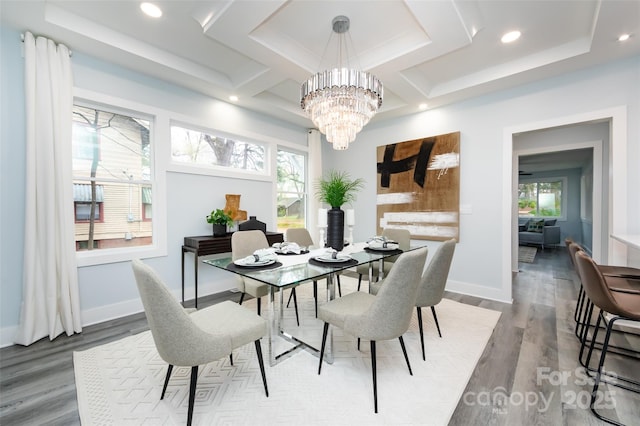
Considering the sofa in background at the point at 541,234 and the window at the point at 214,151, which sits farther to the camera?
the sofa in background at the point at 541,234

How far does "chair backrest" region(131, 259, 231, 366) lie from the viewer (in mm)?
1193

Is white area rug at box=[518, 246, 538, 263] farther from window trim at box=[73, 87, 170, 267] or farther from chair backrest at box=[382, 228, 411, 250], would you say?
window trim at box=[73, 87, 170, 267]

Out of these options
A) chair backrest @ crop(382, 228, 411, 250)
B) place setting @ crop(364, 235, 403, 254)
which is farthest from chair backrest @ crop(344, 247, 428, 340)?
chair backrest @ crop(382, 228, 411, 250)

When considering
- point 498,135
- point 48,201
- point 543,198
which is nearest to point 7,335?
point 48,201

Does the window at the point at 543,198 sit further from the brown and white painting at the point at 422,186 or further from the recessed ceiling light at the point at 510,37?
the recessed ceiling light at the point at 510,37

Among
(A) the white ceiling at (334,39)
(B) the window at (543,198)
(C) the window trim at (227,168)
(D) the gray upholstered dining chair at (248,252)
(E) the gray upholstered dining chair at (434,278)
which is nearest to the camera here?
(E) the gray upholstered dining chair at (434,278)

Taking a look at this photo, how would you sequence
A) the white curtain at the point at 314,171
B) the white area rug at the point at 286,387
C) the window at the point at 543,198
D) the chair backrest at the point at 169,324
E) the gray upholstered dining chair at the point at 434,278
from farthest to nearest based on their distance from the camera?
the window at the point at 543,198 → the white curtain at the point at 314,171 → the gray upholstered dining chair at the point at 434,278 → the white area rug at the point at 286,387 → the chair backrest at the point at 169,324

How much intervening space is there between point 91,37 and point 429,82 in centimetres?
371

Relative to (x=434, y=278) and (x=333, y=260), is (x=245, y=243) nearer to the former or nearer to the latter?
(x=333, y=260)

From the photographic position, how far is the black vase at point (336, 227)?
2537mm

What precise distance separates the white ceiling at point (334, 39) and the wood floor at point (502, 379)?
270cm

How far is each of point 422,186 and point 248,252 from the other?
110 inches

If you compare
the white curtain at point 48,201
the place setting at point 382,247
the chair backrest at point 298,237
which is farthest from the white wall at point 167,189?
the place setting at point 382,247

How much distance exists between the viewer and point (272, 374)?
182 centimetres
